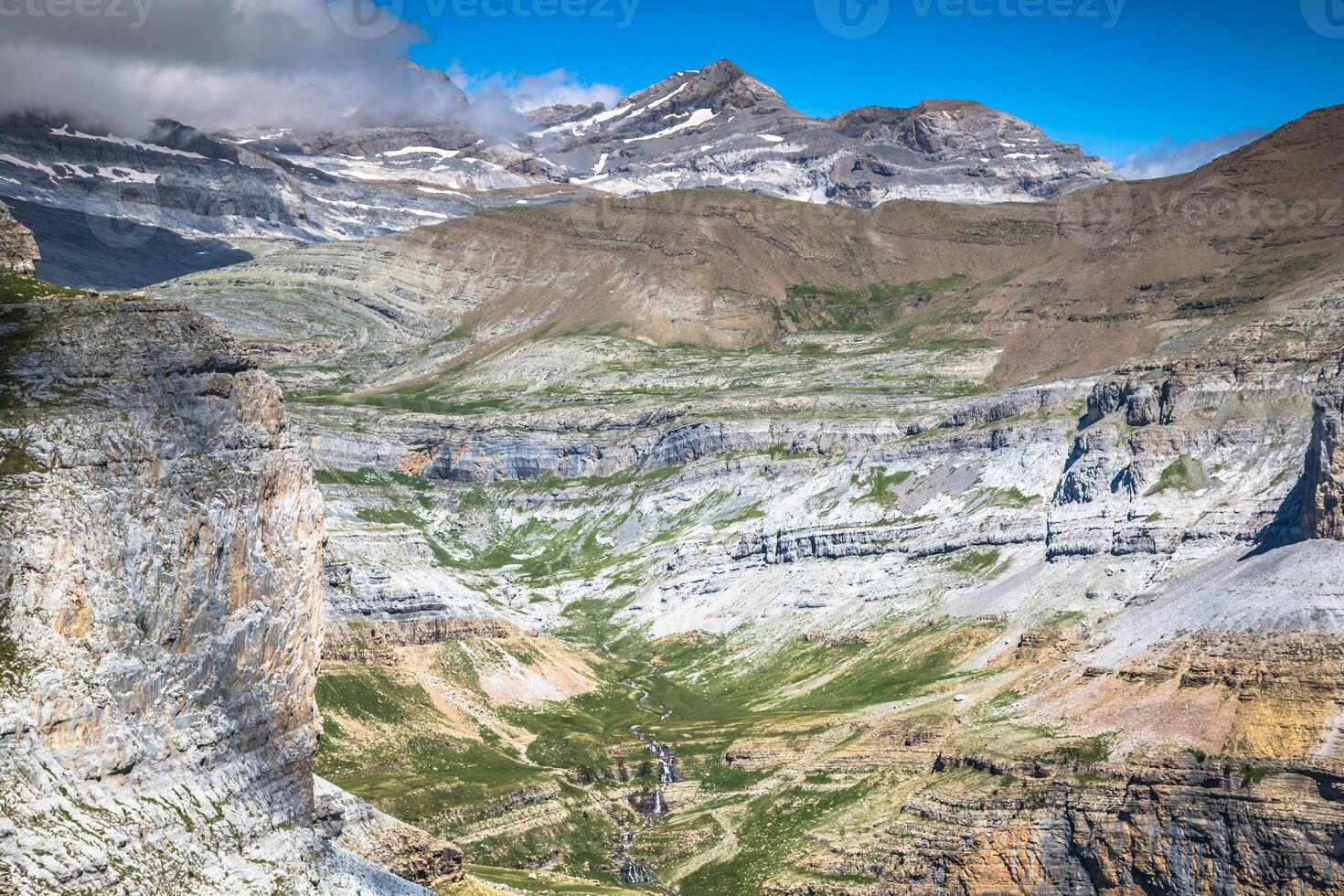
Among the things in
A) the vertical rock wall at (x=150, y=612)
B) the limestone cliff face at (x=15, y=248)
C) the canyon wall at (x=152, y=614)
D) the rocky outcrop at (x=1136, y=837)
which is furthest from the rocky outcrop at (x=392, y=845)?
the rocky outcrop at (x=1136, y=837)

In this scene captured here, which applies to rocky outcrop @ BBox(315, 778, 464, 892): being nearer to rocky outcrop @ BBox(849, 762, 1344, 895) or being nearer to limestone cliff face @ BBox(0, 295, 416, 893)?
limestone cliff face @ BBox(0, 295, 416, 893)

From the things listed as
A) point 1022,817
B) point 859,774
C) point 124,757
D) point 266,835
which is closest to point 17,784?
point 124,757

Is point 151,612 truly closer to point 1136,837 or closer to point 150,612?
point 150,612

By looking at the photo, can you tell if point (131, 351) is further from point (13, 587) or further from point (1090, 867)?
point (1090, 867)

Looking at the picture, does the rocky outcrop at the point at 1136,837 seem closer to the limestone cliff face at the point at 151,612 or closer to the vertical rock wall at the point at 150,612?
the vertical rock wall at the point at 150,612

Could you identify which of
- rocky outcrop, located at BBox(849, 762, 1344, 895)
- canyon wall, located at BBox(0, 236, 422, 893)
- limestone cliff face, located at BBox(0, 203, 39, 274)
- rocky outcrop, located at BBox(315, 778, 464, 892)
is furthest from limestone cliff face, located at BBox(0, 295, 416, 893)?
rocky outcrop, located at BBox(849, 762, 1344, 895)
